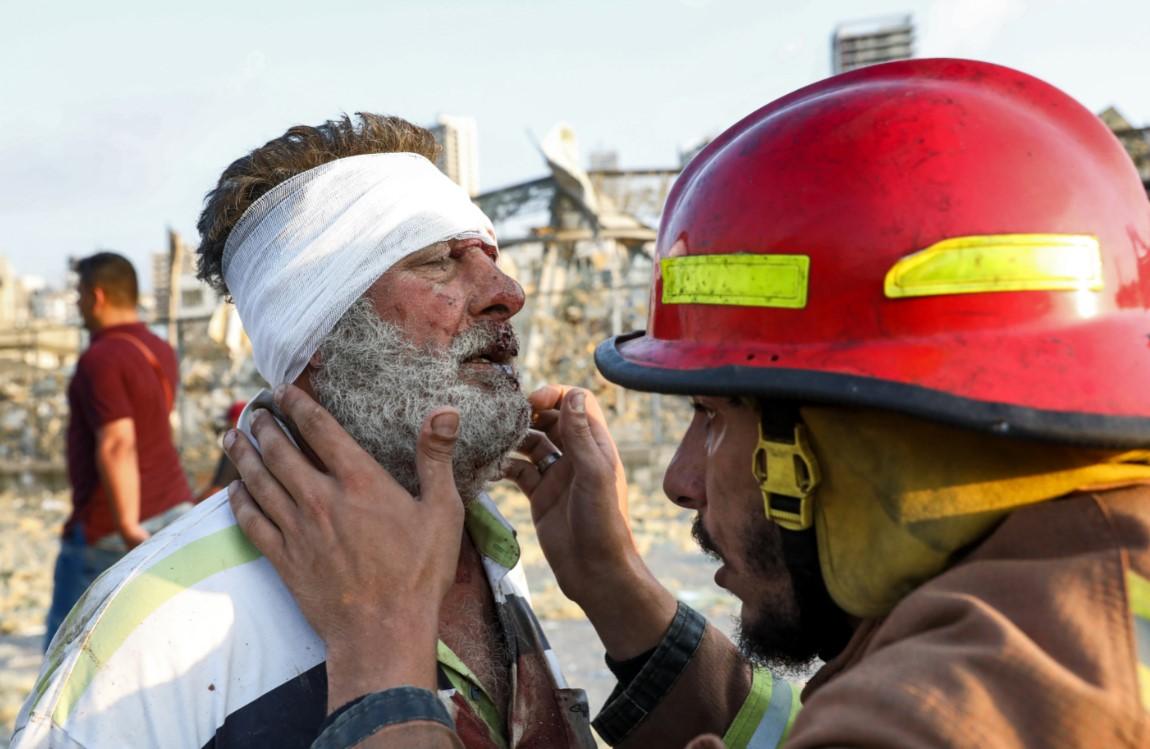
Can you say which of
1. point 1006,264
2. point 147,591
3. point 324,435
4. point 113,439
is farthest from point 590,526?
point 113,439

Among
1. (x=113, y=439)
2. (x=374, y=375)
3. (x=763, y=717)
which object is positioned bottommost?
(x=763, y=717)

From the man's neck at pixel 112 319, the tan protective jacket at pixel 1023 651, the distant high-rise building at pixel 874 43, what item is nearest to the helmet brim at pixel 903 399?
the tan protective jacket at pixel 1023 651

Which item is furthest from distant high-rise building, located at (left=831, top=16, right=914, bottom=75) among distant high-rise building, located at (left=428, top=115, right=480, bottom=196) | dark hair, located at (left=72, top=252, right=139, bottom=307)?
dark hair, located at (left=72, top=252, right=139, bottom=307)

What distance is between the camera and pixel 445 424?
191cm

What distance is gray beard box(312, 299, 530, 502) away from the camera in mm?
2439

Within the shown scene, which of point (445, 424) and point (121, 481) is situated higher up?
point (445, 424)

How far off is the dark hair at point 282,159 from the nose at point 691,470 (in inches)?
50.5

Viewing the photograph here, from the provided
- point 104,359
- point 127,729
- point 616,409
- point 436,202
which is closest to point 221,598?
point 127,729

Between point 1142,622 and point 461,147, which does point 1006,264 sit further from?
point 461,147

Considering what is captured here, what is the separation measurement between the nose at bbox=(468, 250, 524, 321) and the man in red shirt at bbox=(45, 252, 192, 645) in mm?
2977

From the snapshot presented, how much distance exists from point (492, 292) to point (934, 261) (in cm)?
135

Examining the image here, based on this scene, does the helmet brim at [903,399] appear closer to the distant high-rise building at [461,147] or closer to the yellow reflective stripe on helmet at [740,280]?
the yellow reflective stripe on helmet at [740,280]

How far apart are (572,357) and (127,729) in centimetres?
1575

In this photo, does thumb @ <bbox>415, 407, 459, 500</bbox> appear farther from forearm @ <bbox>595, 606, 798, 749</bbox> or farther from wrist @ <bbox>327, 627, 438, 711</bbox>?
forearm @ <bbox>595, 606, 798, 749</bbox>
